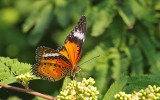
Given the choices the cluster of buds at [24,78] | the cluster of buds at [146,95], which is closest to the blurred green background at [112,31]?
the cluster of buds at [24,78]

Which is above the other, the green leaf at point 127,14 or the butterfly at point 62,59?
the green leaf at point 127,14

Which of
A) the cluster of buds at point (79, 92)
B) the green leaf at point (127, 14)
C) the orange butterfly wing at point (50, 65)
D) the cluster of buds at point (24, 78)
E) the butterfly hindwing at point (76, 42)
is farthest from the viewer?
the green leaf at point (127, 14)

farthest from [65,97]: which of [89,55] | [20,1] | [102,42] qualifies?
[20,1]

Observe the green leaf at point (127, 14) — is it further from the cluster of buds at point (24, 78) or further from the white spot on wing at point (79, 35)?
the cluster of buds at point (24, 78)

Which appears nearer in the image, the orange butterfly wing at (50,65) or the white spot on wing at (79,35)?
the orange butterfly wing at (50,65)

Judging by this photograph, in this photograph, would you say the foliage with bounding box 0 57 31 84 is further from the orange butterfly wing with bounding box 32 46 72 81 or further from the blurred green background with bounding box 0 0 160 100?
the blurred green background with bounding box 0 0 160 100

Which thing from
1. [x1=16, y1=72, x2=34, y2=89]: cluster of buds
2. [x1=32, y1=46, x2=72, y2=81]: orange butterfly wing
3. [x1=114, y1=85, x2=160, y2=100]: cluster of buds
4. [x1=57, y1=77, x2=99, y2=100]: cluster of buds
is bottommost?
[x1=114, y1=85, x2=160, y2=100]: cluster of buds

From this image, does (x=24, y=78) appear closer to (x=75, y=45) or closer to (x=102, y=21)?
(x=75, y=45)

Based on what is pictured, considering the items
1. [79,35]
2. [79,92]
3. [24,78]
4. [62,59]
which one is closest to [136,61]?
[79,35]

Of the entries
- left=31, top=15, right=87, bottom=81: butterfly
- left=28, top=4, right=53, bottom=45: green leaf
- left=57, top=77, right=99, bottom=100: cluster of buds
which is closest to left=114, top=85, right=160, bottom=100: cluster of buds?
left=57, top=77, right=99, bottom=100: cluster of buds
